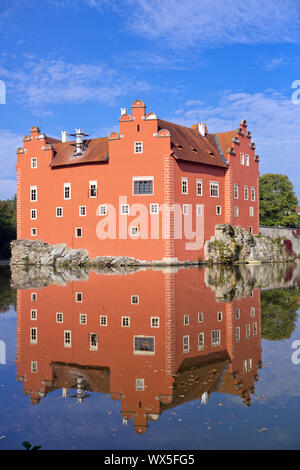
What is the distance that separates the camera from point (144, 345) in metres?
10.4

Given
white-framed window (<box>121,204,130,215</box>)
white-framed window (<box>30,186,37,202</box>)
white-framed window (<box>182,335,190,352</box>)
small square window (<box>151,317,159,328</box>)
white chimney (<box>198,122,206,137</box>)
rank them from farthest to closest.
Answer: white chimney (<box>198,122,206,137</box>) → white-framed window (<box>30,186,37,202</box>) → white-framed window (<box>121,204,130,215</box>) → small square window (<box>151,317,159,328</box>) → white-framed window (<box>182,335,190,352</box>)

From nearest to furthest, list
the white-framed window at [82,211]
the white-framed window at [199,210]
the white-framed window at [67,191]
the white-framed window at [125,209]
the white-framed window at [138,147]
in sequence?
the white-framed window at [138,147] → the white-framed window at [125,209] → the white-framed window at [199,210] → the white-framed window at [82,211] → the white-framed window at [67,191]

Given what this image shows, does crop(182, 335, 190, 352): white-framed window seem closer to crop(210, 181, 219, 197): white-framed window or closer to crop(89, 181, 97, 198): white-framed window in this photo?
crop(89, 181, 97, 198): white-framed window

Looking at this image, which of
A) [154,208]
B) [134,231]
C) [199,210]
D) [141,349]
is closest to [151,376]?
[141,349]

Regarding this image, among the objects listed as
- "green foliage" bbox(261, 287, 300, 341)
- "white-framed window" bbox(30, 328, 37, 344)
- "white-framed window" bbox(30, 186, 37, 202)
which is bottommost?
"green foliage" bbox(261, 287, 300, 341)

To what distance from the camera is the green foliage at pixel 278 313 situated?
11796 millimetres

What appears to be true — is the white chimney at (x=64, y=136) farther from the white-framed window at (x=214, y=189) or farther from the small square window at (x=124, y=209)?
the white-framed window at (x=214, y=189)

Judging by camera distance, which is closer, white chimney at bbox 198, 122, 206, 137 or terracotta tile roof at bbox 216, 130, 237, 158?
terracotta tile roof at bbox 216, 130, 237, 158

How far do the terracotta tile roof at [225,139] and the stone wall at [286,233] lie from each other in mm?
11402

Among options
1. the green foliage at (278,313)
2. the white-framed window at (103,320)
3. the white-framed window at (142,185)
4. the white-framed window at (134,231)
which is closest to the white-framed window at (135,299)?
the white-framed window at (103,320)

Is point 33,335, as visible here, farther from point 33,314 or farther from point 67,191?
point 67,191

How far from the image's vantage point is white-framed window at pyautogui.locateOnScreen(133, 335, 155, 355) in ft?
32.4

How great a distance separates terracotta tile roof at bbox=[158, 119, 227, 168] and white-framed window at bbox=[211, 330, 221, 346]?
107 ft

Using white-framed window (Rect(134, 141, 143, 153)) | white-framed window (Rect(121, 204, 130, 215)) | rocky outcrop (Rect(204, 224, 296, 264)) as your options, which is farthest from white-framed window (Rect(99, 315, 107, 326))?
rocky outcrop (Rect(204, 224, 296, 264))
